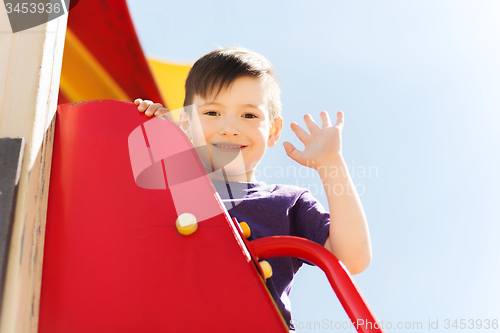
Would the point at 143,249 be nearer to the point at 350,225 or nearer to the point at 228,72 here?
the point at 350,225

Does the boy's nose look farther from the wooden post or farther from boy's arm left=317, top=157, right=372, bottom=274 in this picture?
the wooden post

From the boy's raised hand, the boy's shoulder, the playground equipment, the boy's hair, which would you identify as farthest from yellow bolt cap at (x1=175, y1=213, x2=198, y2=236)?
the boy's hair

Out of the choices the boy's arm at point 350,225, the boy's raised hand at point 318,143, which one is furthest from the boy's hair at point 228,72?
the boy's arm at point 350,225

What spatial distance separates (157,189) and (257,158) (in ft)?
1.83

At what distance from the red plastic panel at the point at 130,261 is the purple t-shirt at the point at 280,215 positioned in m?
0.34

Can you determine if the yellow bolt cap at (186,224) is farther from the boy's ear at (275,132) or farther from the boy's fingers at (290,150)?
→ the boy's ear at (275,132)

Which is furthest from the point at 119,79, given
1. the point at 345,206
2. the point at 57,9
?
the point at 345,206

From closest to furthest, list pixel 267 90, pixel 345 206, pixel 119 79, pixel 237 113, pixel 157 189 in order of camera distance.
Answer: pixel 157 189, pixel 345 206, pixel 237 113, pixel 267 90, pixel 119 79

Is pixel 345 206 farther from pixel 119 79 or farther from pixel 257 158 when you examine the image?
pixel 119 79

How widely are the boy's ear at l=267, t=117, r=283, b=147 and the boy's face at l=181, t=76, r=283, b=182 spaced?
144 millimetres

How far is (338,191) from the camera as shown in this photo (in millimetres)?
780

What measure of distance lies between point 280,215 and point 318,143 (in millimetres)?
216

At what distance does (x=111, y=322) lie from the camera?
0.45m

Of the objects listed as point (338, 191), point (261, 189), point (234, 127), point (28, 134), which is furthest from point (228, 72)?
point (28, 134)
